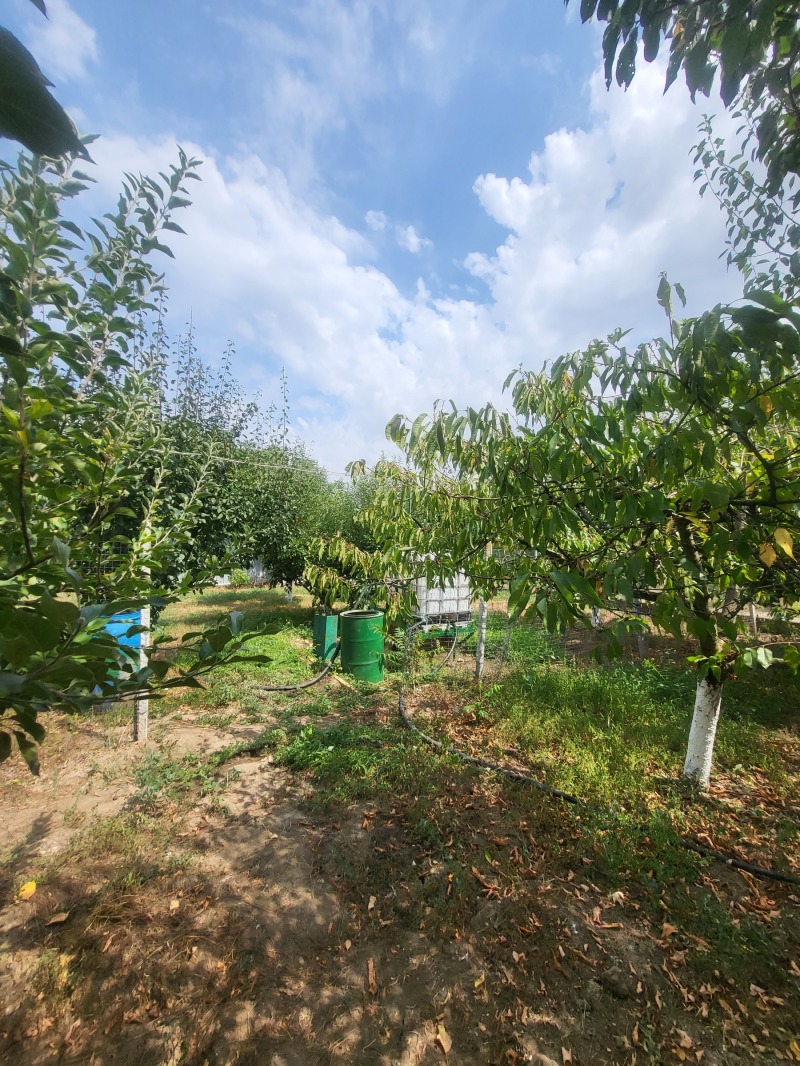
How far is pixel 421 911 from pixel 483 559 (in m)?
2.25

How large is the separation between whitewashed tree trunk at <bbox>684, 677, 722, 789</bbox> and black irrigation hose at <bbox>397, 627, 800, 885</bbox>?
74cm

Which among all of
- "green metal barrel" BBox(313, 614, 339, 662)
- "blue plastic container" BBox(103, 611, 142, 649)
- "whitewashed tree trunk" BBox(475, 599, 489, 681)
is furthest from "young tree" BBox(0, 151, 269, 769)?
"green metal barrel" BBox(313, 614, 339, 662)

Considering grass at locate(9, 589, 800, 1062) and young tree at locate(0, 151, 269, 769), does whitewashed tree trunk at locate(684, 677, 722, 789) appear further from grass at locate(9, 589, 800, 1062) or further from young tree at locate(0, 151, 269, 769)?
young tree at locate(0, 151, 269, 769)

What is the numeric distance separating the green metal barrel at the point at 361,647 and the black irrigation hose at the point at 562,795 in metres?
1.98

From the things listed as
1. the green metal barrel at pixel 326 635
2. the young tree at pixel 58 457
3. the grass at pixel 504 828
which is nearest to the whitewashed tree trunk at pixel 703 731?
Answer: the grass at pixel 504 828

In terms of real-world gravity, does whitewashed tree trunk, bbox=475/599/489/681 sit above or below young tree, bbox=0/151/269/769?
below

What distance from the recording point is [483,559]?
3.14 metres

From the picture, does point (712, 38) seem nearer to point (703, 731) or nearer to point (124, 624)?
point (703, 731)

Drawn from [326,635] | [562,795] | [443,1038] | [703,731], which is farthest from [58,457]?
[326,635]

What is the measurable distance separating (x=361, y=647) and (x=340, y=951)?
5.05 m

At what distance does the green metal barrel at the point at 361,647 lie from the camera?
740cm

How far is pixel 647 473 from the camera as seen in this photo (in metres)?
1.75

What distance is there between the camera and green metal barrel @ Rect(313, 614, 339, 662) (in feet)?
27.5

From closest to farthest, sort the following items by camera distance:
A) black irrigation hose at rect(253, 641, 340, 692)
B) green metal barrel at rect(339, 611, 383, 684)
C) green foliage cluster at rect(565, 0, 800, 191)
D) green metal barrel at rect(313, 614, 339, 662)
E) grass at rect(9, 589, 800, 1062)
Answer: green foliage cluster at rect(565, 0, 800, 191) → grass at rect(9, 589, 800, 1062) → black irrigation hose at rect(253, 641, 340, 692) → green metal barrel at rect(339, 611, 383, 684) → green metal barrel at rect(313, 614, 339, 662)
